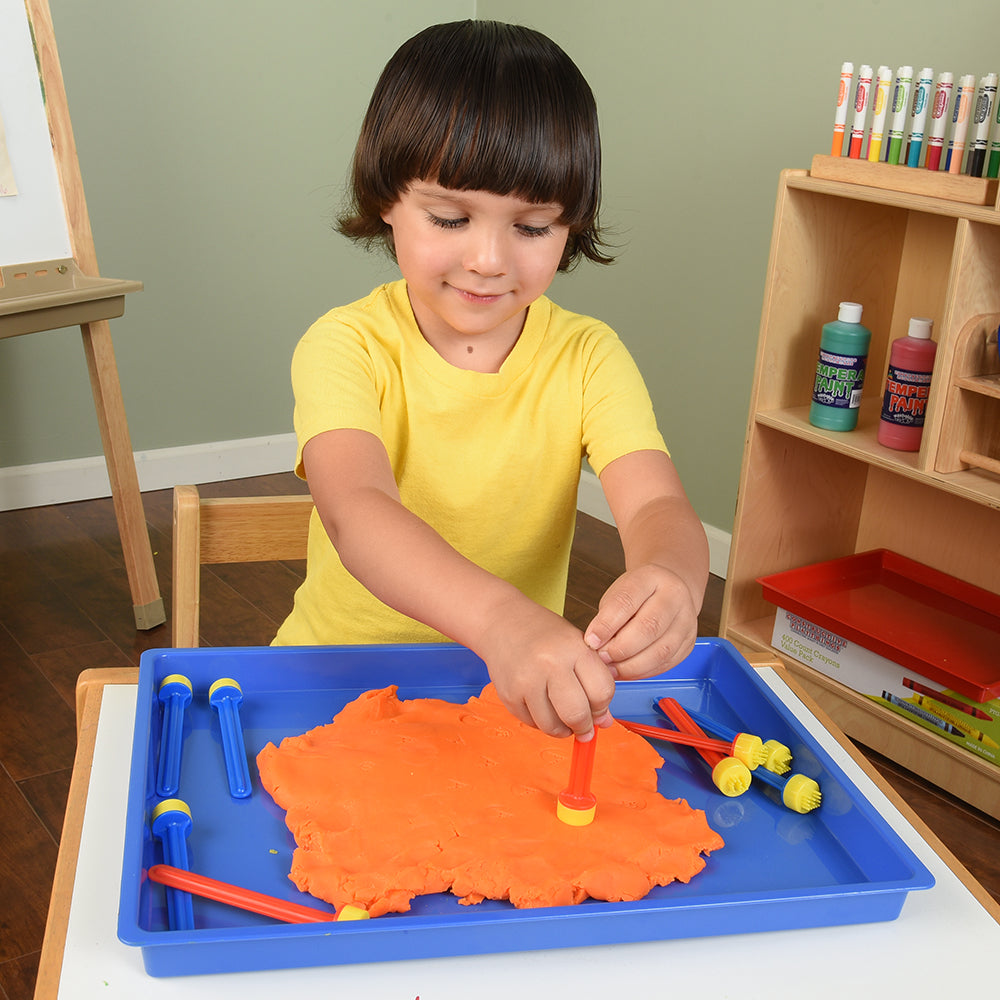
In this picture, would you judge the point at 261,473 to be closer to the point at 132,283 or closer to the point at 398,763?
the point at 132,283

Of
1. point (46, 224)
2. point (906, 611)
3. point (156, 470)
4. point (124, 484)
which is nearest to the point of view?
point (906, 611)

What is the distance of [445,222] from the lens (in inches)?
31.9

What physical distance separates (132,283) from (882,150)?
4.24 ft

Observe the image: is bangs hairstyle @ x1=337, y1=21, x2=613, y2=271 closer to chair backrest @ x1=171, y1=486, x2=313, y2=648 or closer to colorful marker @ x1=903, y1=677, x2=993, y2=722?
chair backrest @ x1=171, y1=486, x2=313, y2=648

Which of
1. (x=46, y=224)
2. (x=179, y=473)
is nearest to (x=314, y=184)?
(x=179, y=473)

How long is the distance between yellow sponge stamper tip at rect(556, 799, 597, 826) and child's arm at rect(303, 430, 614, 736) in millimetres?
49

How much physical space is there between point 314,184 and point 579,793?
2.43 metres

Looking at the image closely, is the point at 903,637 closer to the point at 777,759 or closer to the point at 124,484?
the point at 777,759

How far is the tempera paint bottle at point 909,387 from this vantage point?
1.63 meters

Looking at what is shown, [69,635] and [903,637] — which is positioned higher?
[903,637]

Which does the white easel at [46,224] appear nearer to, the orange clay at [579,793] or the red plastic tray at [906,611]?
the red plastic tray at [906,611]

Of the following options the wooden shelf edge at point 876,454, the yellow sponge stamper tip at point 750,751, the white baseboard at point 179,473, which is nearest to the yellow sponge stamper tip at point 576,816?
the yellow sponge stamper tip at point 750,751

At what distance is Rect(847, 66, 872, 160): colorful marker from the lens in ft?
5.20

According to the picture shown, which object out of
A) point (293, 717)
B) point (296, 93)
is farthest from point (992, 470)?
point (296, 93)
